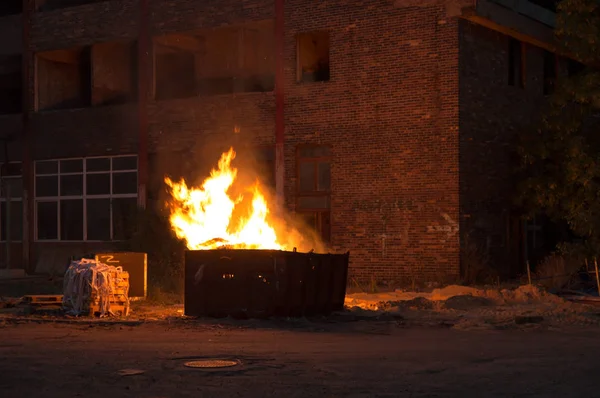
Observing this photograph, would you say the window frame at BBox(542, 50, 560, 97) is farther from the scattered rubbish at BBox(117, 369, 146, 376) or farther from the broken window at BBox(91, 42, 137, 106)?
the scattered rubbish at BBox(117, 369, 146, 376)

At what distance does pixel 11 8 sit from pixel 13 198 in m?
7.64

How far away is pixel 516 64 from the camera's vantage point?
94.3ft

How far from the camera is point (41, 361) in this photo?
12078 mm

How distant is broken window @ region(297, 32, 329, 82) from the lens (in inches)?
1113

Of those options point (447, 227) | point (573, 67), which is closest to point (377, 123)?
point (447, 227)

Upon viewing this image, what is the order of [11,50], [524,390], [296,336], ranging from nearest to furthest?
1. [524,390]
2. [296,336]
3. [11,50]

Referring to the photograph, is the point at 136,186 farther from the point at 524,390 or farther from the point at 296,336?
the point at 524,390

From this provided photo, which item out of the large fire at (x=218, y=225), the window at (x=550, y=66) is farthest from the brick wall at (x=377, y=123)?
the window at (x=550, y=66)

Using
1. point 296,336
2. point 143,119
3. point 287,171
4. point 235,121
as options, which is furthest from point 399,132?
point 296,336

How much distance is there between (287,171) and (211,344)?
14.6 meters

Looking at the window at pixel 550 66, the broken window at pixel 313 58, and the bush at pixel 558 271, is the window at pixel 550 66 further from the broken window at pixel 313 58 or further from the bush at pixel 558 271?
the broken window at pixel 313 58

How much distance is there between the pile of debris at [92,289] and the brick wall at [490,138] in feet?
35.0

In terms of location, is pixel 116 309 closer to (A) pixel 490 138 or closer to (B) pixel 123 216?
(A) pixel 490 138

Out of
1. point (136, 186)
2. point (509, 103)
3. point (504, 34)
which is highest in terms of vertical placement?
point (504, 34)
